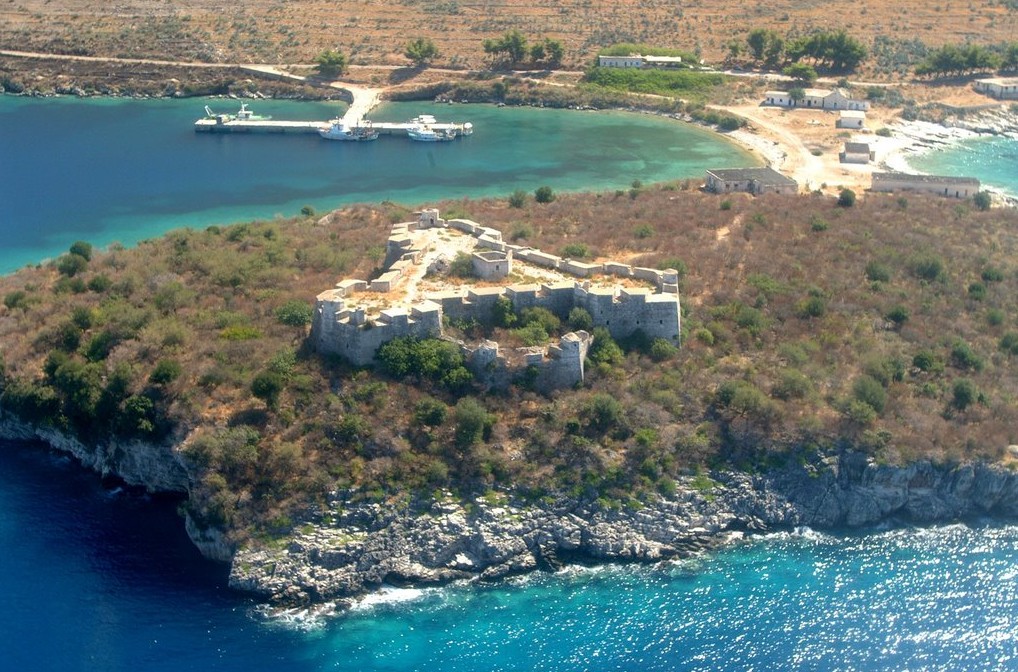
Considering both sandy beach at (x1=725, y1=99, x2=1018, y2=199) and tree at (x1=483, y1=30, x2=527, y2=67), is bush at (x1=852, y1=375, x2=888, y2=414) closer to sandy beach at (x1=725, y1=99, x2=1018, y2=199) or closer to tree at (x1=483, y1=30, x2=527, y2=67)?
sandy beach at (x1=725, y1=99, x2=1018, y2=199)

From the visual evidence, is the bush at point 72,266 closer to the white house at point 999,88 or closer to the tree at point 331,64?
the tree at point 331,64

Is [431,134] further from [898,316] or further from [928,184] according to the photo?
[898,316]

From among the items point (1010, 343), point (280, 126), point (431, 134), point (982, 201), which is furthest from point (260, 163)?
point (1010, 343)

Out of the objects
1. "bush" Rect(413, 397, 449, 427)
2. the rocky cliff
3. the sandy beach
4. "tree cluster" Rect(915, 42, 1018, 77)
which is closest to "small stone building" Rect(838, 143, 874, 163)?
the sandy beach

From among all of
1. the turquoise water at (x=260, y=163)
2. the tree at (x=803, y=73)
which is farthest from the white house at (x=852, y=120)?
the tree at (x=803, y=73)

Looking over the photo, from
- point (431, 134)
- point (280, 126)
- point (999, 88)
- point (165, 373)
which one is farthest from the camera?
point (999, 88)

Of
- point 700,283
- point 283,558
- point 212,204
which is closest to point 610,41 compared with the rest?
point 212,204
